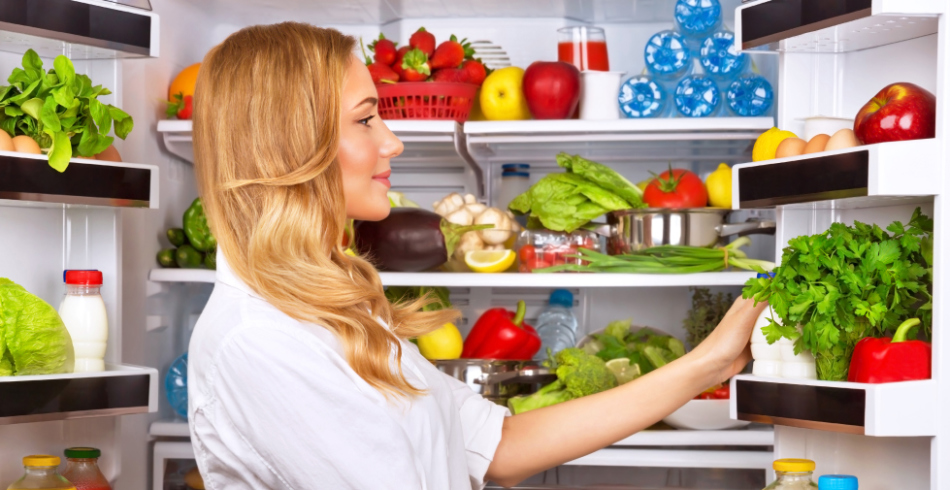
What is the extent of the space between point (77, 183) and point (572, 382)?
1.10 metres

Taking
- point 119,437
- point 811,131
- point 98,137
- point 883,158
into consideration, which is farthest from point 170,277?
point 883,158

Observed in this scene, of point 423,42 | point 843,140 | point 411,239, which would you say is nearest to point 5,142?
point 411,239

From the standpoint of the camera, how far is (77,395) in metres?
1.49

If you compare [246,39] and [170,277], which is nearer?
[246,39]

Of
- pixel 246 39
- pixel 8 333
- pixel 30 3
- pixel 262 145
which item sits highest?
pixel 30 3

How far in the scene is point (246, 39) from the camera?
1016mm

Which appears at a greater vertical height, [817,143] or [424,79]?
[424,79]

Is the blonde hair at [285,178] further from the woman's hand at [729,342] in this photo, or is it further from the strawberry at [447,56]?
the strawberry at [447,56]

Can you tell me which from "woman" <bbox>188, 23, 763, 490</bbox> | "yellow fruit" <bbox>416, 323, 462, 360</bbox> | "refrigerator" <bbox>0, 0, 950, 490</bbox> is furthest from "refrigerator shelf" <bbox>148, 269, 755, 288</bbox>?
"woman" <bbox>188, 23, 763, 490</bbox>

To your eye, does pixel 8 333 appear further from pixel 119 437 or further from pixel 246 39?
pixel 246 39

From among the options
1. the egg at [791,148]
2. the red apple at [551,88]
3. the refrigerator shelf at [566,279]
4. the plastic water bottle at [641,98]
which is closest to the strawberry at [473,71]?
the red apple at [551,88]

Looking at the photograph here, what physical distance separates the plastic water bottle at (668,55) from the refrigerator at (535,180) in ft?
0.46

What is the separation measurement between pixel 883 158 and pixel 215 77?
0.85 m

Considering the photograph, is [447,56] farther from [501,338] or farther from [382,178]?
[382,178]
